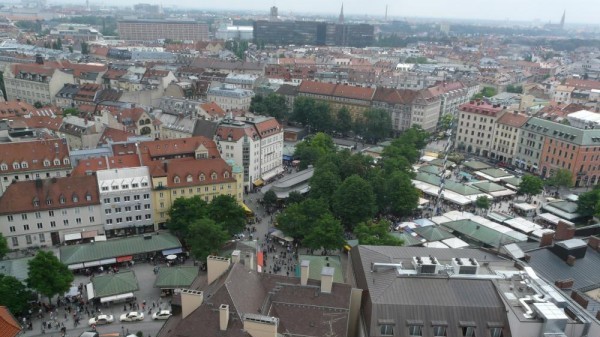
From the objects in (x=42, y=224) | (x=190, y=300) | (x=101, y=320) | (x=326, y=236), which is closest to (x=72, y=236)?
(x=42, y=224)

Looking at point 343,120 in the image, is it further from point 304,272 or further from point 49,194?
point 304,272

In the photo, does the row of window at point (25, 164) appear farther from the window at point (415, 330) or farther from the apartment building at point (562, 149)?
the apartment building at point (562, 149)

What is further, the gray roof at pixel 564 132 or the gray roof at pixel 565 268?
the gray roof at pixel 564 132

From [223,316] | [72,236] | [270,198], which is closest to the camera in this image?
[223,316]

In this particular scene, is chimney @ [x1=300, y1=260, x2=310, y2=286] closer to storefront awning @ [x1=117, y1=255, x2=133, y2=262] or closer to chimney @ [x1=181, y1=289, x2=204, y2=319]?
chimney @ [x1=181, y1=289, x2=204, y2=319]

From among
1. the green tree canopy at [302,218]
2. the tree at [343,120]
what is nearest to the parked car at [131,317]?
the green tree canopy at [302,218]

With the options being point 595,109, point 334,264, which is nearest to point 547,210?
point 334,264
